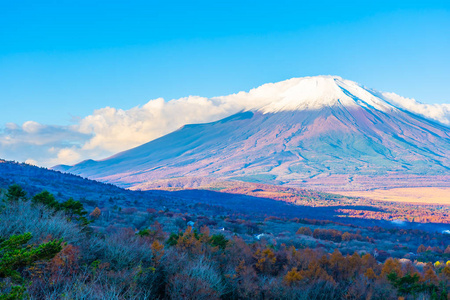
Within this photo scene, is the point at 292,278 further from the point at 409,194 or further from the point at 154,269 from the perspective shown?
the point at 409,194

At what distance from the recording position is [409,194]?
139125mm

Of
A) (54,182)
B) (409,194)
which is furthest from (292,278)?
(409,194)

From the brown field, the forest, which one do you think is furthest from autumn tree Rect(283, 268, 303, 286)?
the brown field

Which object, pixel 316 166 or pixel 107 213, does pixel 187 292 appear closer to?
pixel 107 213

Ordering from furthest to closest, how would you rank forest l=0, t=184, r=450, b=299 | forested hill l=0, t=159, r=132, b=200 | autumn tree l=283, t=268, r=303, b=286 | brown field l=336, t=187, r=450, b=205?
brown field l=336, t=187, r=450, b=205
forested hill l=0, t=159, r=132, b=200
autumn tree l=283, t=268, r=303, b=286
forest l=0, t=184, r=450, b=299

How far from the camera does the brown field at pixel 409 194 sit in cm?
12794

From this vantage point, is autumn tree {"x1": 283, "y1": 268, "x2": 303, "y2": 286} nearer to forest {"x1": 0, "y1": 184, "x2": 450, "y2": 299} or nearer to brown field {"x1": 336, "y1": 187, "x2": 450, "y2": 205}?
forest {"x1": 0, "y1": 184, "x2": 450, "y2": 299}

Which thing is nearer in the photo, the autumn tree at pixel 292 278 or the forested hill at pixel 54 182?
the autumn tree at pixel 292 278

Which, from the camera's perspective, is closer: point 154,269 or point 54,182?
point 154,269

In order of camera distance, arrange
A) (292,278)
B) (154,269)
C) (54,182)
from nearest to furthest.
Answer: (154,269) → (292,278) → (54,182)

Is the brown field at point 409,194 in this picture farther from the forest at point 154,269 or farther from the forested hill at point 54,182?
the forest at point 154,269

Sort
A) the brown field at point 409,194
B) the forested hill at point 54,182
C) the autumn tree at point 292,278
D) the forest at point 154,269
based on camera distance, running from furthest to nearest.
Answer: the brown field at point 409,194 < the forested hill at point 54,182 < the autumn tree at point 292,278 < the forest at point 154,269

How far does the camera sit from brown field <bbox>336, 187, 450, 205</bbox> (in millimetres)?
127938

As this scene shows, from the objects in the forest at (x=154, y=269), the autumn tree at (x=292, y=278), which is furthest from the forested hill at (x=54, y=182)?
the autumn tree at (x=292, y=278)
